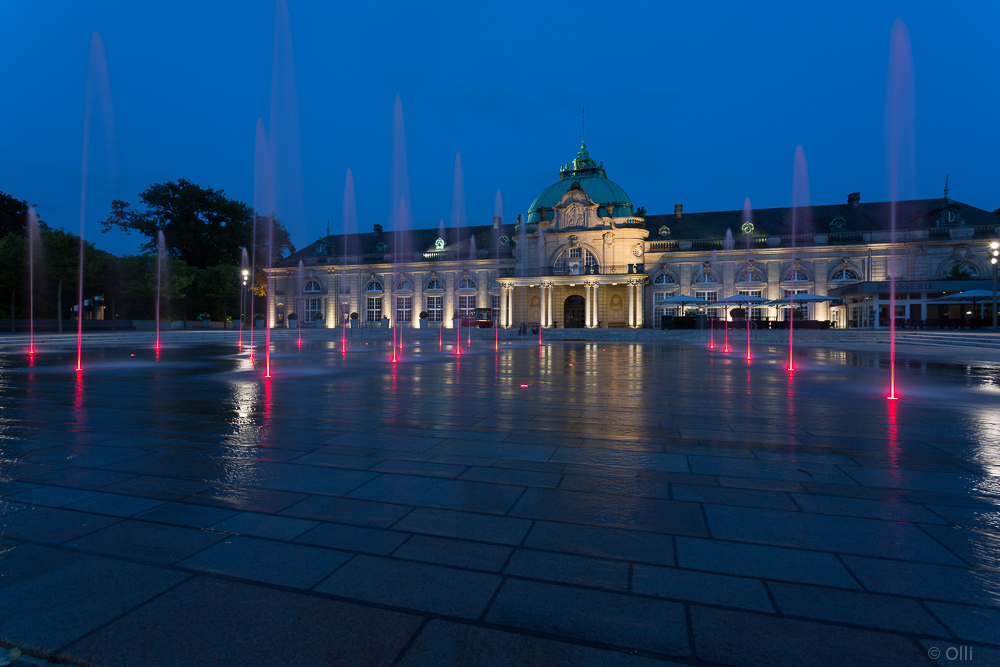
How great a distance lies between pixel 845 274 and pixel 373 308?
4864 cm

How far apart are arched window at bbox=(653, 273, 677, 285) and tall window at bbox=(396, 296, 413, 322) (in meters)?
27.0

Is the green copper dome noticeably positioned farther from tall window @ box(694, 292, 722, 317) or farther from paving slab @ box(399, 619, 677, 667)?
paving slab @ box(399, 619, 677, 667)

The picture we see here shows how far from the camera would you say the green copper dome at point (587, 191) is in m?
56.1

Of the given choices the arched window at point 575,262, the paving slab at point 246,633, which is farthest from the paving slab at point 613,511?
the arched window at point 575,262

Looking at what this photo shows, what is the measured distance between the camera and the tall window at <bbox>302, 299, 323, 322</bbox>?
64.4m

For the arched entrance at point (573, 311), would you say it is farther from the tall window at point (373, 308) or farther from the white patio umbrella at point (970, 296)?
the white patio umbrella at point (970, 296)

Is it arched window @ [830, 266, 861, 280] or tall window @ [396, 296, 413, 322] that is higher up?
arched window @ [830, 266, 861, 280]

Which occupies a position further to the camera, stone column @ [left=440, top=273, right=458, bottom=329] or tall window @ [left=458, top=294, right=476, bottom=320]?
stone column @ [left=440, top=273, right=458, bottom=329]

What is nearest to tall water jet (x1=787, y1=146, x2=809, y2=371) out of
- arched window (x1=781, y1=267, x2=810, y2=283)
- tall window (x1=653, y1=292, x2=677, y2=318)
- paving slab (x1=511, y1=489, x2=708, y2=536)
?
arched window (x1=781, y1=267, x2=810, y2=283)

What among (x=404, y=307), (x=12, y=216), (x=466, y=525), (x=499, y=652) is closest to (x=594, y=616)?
(x=499, y=652)

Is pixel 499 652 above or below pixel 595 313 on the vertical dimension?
below

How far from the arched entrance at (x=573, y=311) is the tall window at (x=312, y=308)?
29.6 meters

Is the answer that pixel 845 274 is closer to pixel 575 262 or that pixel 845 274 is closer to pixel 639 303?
pixel 639 303

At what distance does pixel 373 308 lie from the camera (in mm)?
62500
